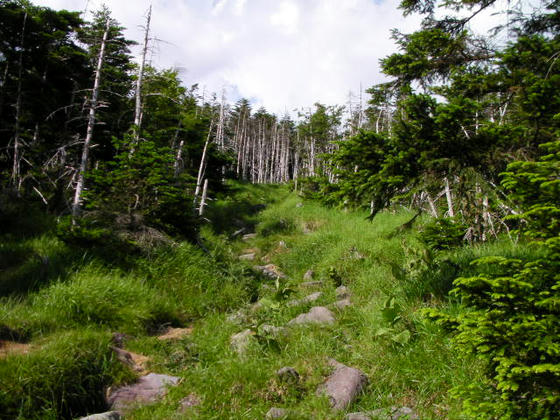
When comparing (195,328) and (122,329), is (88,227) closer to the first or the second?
(122,329)

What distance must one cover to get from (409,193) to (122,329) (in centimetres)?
489

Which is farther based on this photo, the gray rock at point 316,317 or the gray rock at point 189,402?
the gray rock at point 316,317

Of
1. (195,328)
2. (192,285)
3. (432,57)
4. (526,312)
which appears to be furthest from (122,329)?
(432,57)

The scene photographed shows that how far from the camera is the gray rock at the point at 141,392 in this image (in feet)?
11.3

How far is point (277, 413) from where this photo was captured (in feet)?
9.73

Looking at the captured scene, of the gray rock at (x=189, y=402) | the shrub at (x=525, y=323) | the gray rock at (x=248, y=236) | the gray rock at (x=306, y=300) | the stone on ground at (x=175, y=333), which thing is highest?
the shrub at (x=525, y=323)

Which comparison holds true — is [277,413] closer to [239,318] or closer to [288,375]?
[288,375]

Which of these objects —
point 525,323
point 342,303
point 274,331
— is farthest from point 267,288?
point 525,323

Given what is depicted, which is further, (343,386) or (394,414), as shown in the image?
(343,386)

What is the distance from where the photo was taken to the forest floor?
10.3 ft

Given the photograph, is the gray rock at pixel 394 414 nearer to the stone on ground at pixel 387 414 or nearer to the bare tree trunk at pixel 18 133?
the stone on ground at pixel 387 414

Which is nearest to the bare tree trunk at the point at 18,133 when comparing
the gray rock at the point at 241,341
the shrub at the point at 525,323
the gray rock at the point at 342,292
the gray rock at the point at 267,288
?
the gray rock at the point at 267,288

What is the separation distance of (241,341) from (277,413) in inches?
66.8

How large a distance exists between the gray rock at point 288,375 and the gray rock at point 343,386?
0.96ft
